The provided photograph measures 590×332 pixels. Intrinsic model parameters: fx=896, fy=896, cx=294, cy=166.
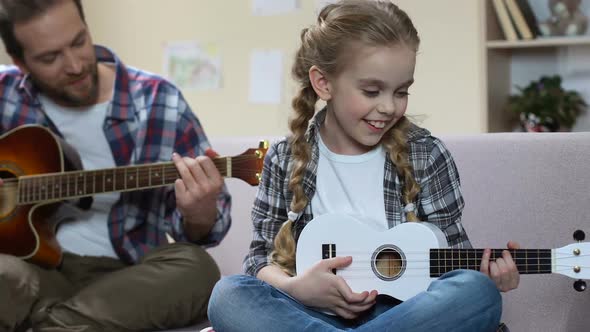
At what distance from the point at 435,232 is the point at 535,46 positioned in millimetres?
1607

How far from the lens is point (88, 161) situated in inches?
83.8

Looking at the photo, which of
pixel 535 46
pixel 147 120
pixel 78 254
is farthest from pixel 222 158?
pixel 535 46

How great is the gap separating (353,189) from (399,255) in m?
0.17

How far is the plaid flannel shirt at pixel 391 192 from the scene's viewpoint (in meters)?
1.65

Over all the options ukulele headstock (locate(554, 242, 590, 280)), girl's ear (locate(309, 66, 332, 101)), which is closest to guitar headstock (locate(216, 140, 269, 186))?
girl's ear (locate(309, 66, 332, 101))

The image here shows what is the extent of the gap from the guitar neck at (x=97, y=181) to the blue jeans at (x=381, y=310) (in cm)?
40

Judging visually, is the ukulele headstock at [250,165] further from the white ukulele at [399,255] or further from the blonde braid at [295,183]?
the white ukulele at [399,255]

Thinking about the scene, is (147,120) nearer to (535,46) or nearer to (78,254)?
(78,254)

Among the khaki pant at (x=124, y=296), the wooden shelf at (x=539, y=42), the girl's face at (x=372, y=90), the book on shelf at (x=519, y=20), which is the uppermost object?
the book on shelf at (x=519, y=20)

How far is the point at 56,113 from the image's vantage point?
2150mm

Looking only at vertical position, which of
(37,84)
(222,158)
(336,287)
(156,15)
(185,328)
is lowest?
(185,328)

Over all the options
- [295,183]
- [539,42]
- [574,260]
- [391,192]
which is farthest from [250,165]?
[539,42]

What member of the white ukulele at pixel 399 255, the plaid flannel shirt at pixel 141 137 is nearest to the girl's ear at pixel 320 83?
the white ukulele at pixel 399 255

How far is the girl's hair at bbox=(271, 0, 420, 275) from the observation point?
62.8 inches
